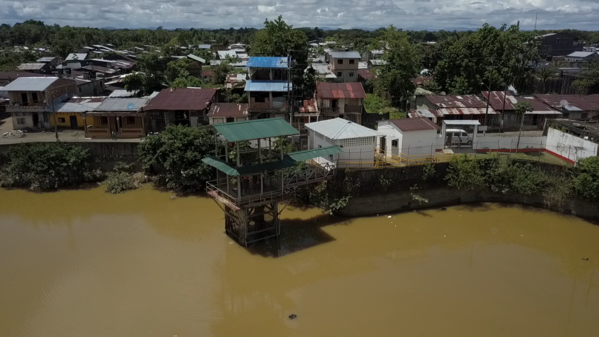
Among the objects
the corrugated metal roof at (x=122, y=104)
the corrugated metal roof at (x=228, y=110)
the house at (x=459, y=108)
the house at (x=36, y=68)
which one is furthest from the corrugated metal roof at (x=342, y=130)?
the house at (x=36, y=68)

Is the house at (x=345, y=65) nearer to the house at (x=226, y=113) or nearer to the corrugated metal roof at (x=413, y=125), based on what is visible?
the house at (x=226, y=113)

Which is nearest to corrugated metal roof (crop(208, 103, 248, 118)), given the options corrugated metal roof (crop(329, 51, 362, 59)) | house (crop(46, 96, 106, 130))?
house (crop(46, 96, 106, 130))

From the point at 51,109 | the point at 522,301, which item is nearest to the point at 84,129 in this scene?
the point at 51,109

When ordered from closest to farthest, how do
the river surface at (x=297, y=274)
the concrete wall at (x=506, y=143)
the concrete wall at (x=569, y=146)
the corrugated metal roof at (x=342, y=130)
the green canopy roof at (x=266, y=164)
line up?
the river surface at (x=297, y=274), the green canopy roof at (x=266, y=164), the corrugated metal roof at (x=342, y=130), the concrete wall at (x=569, y=146), the concrete wall at (x=506, y=143)

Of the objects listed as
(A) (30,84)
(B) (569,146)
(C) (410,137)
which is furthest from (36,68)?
(B) (569,146)

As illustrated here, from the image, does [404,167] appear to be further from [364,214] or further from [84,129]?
[84,129]

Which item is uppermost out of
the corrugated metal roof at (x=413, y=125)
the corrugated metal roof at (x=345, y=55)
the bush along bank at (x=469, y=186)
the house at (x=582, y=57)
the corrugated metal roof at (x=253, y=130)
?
the corrugated metal roof at (x=345, y=55)

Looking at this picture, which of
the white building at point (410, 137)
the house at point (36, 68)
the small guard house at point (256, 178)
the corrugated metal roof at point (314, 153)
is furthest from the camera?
the house at point (36, 68)

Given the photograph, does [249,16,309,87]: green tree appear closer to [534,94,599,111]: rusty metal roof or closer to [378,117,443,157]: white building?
[378,117,443,157]: white building

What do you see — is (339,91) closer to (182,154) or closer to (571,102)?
(182,154)

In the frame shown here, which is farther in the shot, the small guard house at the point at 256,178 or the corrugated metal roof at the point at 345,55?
the corrugated metal roof at the point at 345,55
